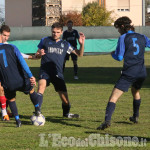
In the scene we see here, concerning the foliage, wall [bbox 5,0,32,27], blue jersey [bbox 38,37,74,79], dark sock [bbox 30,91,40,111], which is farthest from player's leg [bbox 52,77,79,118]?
wall [bbox 5,0,32,27]

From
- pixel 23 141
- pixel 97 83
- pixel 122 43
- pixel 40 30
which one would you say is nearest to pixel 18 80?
pixel 23 141

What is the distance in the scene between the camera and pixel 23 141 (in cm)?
734

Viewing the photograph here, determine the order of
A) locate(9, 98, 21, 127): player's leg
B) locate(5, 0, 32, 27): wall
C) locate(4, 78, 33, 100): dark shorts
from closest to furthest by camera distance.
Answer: locate(4, 78, 33, 100): dark shorts < locate(9, 98, 21, 127): player's leg < locate(5, 0, 32, 27): wall

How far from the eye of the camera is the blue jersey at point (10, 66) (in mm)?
8234

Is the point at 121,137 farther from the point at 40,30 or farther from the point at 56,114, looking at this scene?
the point at 40,30

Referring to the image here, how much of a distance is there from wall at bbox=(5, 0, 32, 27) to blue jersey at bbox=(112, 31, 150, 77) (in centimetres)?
7425

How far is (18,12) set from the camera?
84.0 metres

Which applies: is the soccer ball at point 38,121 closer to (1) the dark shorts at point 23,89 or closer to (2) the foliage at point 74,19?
(1) the dark shorts at point 23,89

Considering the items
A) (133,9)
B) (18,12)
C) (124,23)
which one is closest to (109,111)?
(124,23)

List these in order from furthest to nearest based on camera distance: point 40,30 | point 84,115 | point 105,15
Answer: point 105,15, point 40,30, point 84,115

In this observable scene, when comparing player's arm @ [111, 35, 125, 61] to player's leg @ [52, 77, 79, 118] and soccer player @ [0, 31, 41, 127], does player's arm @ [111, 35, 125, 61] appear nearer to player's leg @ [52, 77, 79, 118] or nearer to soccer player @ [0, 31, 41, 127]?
soccer player @ [0, 31, 41, 127]

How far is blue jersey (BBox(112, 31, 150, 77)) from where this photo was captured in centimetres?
814

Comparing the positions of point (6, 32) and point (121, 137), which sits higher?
point (6, 32)

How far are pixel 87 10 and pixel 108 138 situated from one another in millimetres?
61129
